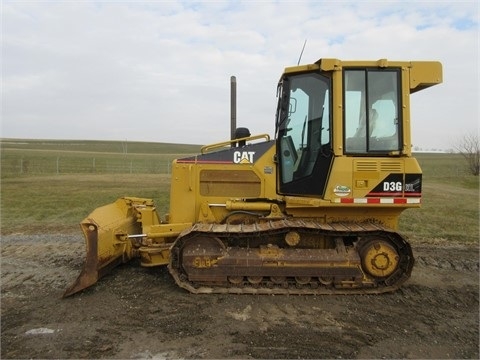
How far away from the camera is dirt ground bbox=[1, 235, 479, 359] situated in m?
4.08

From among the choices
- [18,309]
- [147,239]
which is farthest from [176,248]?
[18,309]

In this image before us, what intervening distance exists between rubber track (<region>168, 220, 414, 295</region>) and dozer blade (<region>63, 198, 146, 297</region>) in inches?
39.6

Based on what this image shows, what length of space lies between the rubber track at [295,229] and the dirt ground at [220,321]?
107 mm

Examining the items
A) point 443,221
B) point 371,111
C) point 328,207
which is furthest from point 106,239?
point 443,221

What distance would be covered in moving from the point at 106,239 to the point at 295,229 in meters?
2.75

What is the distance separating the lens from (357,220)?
19.6 feet

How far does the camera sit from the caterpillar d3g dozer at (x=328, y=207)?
18.2ft

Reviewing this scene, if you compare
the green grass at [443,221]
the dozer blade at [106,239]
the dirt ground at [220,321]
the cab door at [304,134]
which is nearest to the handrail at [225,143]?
the cab door at [304,134]

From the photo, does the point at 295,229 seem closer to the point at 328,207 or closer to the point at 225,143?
the point at 328,207

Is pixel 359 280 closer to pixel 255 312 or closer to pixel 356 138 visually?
pixel 255 312

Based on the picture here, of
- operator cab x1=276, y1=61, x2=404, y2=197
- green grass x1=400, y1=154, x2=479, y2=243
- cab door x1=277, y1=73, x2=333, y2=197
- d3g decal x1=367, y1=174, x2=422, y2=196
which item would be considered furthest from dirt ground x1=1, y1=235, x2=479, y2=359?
green grass x1=400, y1=154, x2=479, y2=243

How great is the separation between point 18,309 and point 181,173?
286 cm

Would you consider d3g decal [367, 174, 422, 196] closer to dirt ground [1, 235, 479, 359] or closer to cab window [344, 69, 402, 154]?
cab window [344, 69, 402, 154]

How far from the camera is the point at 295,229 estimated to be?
568 cm
